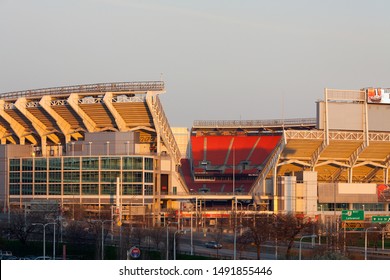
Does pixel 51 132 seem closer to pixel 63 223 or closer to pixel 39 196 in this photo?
pixel 39 196

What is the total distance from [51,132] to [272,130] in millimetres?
37568

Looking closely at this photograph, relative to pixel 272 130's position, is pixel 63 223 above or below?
below

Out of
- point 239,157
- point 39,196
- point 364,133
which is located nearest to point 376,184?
point 364,133

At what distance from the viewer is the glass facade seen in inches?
5261

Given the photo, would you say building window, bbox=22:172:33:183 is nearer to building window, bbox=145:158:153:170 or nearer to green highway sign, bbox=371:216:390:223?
building window, bbox=145:158:153:170

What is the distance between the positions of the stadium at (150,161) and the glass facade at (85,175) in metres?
0.14

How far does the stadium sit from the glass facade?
0.45 feet

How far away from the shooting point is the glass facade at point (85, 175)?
5261 inches

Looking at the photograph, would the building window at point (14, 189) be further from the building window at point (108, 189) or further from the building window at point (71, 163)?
the building window at point (108, 189)

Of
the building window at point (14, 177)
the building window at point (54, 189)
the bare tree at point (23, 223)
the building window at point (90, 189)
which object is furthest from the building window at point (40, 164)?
the bare tree at point (23, 223)

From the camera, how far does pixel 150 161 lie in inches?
5325

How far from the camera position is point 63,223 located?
11088 cm

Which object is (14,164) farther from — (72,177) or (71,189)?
(71,189)

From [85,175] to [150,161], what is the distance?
361 inches
